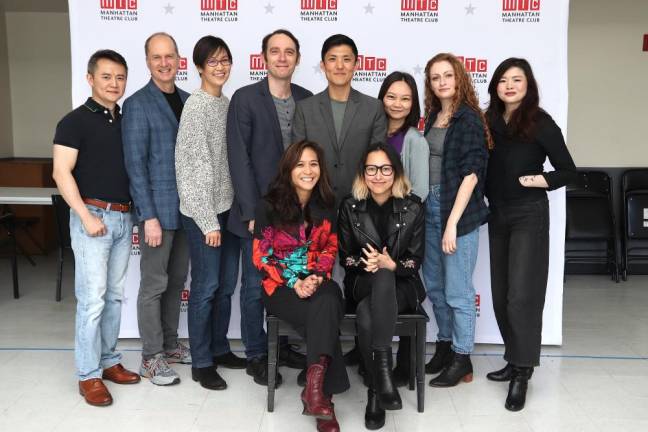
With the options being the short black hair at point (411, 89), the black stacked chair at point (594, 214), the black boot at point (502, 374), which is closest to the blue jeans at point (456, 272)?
the black boot at point (502, 374)

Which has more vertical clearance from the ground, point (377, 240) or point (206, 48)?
point (206, 48)

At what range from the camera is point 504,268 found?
284 cm

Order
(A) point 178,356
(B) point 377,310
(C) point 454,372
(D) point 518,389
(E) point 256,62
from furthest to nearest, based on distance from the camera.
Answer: (E) point 256,62 → (A) point 178,356 → (C) point 454,372 → (D) point 518,389 → (B) point 377,310

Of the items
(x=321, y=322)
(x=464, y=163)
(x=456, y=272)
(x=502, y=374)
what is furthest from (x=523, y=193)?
(x=321, y=322)

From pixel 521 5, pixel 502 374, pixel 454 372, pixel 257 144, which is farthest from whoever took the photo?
pixel 521 5

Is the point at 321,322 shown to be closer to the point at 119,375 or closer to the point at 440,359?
the point at 440,359

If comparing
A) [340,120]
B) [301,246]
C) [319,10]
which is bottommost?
[301,246]

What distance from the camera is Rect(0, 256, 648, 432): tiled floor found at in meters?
2.55

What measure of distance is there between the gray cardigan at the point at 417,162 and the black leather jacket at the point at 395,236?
0.12 meters

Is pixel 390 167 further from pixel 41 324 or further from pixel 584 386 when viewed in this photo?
pixel 41 324

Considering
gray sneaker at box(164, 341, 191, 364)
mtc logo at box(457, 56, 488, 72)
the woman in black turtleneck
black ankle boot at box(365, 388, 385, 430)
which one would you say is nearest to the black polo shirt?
gray sneaker at box(164, 341, 191, 364)

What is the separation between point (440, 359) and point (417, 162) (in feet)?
3.45

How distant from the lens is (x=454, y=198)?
111 inches

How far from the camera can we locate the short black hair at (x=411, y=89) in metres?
2.86
